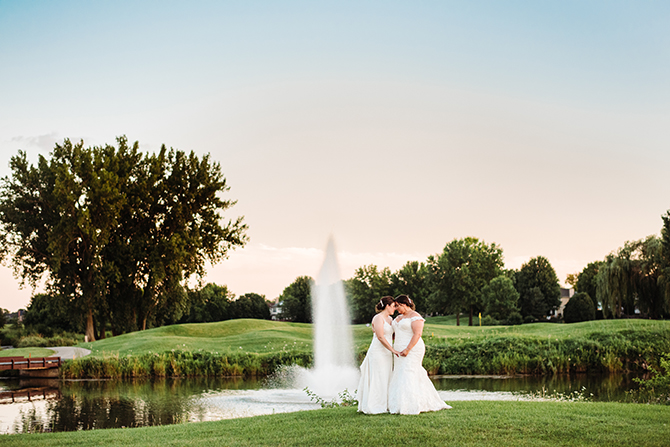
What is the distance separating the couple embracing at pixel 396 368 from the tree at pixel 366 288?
259ft

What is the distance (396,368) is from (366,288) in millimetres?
82637

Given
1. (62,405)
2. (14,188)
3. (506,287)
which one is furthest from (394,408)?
(506,287)

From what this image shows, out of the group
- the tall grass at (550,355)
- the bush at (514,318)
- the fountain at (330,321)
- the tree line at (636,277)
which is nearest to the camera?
the fountain at (330,321)

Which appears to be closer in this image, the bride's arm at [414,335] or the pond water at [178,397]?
the bride's arm at [414,335]

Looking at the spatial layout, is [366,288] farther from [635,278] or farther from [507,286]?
[635,278]

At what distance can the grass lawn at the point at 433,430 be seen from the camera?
8227 millimetres

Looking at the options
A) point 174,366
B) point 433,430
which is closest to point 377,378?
point 433,430

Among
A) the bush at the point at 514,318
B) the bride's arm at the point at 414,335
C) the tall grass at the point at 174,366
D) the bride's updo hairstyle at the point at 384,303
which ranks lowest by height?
the bush at the point at 514,318

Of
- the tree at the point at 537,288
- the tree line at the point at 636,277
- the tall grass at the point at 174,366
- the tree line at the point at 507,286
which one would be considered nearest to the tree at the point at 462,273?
the tree line at the point at 507,286

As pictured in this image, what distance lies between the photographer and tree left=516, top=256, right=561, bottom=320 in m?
80.1

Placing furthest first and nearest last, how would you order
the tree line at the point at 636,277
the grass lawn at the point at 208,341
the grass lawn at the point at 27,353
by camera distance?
the tree line at the point at 636,277 < the grass lawn at the point at 27,353 < the grass lawn at the point at 208,341

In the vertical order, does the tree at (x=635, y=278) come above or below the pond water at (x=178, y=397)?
above

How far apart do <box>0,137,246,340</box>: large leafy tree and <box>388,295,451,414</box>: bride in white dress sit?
30065mm

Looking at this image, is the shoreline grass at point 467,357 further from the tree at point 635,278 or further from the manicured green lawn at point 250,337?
the tree at point 635,278
